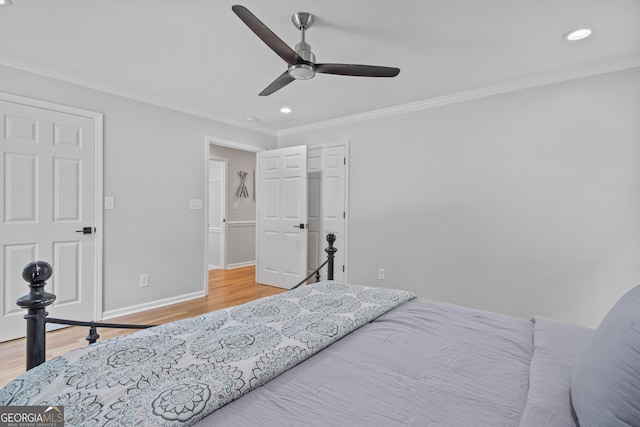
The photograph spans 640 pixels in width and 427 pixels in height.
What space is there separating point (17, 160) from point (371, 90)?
10.8ft

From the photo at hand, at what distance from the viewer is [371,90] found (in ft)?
10.4

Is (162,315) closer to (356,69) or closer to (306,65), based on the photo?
(306,65)

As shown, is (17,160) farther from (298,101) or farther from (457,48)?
(457,48)

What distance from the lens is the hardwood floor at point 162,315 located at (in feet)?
7.67

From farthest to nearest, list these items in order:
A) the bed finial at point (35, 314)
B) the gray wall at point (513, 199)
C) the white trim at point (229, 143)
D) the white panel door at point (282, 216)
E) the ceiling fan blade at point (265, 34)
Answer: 1. the white panel door at point (282, 216)
2. the white trim at point (229, 143)
3. the gray wall at point (513, 199)
4. the ceiling fan blade at point (265, 34)
5. the bed finial at point (35, 314)

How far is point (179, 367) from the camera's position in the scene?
95 cm

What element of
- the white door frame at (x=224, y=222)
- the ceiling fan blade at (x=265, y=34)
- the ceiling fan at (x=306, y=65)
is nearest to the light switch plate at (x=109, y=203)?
the ceiling fan at (x=306, y=65)

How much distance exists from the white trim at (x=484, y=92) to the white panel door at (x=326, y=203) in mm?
396

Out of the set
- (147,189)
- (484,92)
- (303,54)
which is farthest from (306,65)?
(147,189)

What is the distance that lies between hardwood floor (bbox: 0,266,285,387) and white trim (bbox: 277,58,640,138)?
101 inches

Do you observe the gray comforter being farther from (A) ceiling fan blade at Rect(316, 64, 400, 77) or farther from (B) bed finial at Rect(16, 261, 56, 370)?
(A) ceiling fan blade at Rect(316, 64, 400, 77)

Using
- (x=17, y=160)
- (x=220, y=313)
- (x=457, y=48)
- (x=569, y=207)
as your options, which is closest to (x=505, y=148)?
(x=569, y=207)

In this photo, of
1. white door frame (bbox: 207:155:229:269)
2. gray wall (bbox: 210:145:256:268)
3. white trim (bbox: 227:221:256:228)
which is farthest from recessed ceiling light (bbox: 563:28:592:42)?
white trim (bbox: 227:221:256:228)

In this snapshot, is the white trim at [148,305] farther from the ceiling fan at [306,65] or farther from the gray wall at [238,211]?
the ceiling fan at [306,65]
